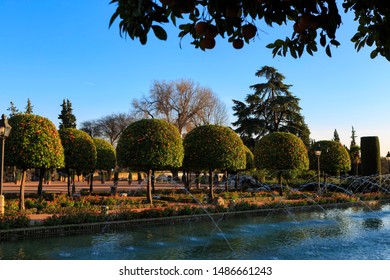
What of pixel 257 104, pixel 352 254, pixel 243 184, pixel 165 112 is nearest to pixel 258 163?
pixel 243 184

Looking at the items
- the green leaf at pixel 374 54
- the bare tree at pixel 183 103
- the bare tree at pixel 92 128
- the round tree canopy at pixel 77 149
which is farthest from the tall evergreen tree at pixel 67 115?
the green leaf at pixel 374 54

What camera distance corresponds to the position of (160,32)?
245 centimetres

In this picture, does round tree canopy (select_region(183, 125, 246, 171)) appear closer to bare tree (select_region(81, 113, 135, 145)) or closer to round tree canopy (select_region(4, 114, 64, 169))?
round tree canopy (select_region(4, 114, 64, 169))

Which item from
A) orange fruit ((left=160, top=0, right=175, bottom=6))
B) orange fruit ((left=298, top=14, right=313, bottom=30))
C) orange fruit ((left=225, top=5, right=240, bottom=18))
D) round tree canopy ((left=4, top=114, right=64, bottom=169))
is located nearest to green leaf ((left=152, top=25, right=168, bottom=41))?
orange fruit ((left=160, top=0, right=175, bottom=6))

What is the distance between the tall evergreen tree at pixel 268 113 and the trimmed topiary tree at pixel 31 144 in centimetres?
2575

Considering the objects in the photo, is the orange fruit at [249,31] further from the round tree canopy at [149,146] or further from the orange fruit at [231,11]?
the round tree canopy at [149,146]

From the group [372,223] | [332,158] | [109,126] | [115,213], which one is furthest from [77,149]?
[109,126]

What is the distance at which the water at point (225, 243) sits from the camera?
8.46 metres

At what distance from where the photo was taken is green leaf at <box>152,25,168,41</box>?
244 centimetres

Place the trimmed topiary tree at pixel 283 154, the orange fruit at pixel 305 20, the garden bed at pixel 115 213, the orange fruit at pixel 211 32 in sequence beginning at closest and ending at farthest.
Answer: the orange fruit at pixel 211 32 → the orange fruit at pixel 305 20 → the garden bed at pixel 115 213 → the trimmed topiary tree at pixel 283 154

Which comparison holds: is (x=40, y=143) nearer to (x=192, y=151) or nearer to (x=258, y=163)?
(x=192, y=151)

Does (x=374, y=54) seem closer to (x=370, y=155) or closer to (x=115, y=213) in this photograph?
(x=115, y=213)

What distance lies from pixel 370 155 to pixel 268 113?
36.6 ft

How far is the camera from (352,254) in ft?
28.3
